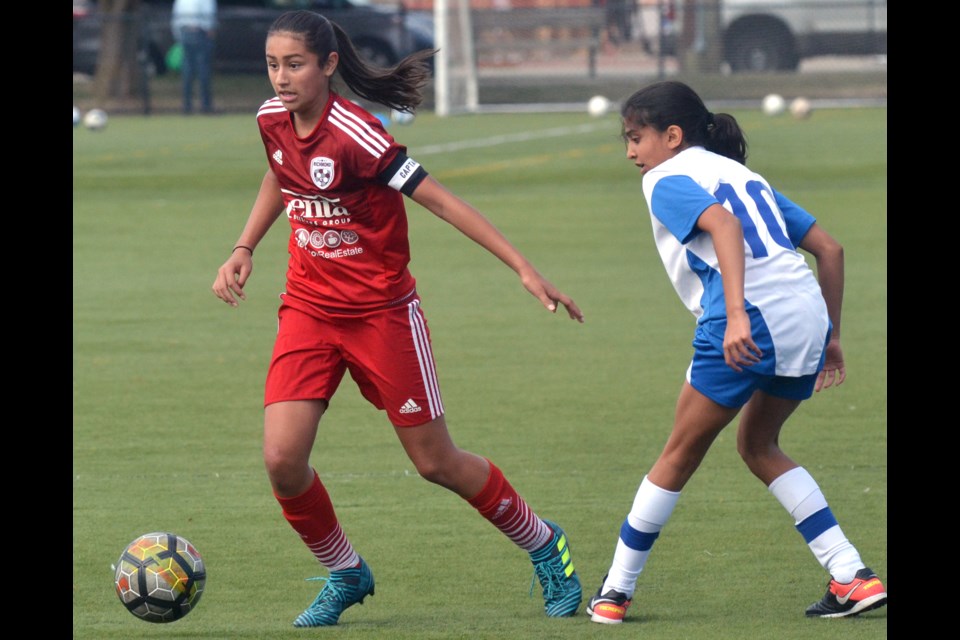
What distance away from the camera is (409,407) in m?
5.20

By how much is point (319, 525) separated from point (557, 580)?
81cm

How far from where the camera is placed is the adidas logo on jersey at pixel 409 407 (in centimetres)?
519

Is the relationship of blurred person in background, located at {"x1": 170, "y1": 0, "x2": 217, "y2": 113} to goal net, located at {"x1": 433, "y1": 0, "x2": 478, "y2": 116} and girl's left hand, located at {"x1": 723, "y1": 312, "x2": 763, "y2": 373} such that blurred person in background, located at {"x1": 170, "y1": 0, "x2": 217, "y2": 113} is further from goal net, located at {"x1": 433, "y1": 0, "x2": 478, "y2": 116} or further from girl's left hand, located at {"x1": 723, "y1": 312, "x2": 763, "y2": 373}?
girl's left hand, located at {"x1": 723, "y1": 312, "x2": 763, "y2": 373}

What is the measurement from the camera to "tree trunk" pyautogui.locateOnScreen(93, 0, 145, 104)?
107 ft

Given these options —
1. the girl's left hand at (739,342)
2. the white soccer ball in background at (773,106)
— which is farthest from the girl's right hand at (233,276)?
the white soccer ball in background at (773,106)

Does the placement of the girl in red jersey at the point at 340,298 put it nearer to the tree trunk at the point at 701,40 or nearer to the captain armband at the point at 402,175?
the captain armband at the point at 402,175

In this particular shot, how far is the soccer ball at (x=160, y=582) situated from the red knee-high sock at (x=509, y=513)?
940 millimetres

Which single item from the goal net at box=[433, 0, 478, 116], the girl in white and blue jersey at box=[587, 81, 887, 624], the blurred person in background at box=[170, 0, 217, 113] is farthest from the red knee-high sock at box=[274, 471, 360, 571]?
the blurred person in background at box=[170, 0, 217, 113]

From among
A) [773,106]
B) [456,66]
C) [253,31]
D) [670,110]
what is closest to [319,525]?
[670,110]

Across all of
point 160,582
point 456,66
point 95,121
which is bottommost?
point 95,121

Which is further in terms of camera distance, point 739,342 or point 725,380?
point 725,380

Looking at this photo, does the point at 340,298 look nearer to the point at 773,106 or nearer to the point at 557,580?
the point at 557,580

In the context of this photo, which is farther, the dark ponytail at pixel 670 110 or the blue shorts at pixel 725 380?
the dark ponytail at pixel 670 110

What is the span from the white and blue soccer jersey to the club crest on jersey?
39.4 inches
